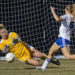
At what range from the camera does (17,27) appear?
12812 millimetres

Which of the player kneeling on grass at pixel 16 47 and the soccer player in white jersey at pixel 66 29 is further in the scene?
the player kneeling on grass at pixel 16 47

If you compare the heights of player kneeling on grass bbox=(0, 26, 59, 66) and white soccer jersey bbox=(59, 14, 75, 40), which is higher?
white soccer jersey bbox=(59, 14, 75, 40)

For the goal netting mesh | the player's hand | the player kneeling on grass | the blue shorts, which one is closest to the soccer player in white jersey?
the blue shorts

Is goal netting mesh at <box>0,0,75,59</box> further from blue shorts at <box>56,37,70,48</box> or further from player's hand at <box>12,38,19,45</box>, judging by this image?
blue shorts at <box>56,37,70,48</box>

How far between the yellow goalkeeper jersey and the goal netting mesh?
392 centimetres

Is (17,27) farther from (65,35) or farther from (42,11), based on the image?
(65,35)

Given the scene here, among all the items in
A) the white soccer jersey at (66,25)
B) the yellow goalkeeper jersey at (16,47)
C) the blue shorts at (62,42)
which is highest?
the white soccer jersey at (66,25)

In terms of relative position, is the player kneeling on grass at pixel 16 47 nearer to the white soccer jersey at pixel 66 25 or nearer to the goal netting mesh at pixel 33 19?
the white soccer jersey at pixel 66 25

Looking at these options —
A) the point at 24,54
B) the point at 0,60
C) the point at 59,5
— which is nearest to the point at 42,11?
the point at 59,5

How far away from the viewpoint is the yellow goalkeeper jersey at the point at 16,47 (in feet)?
27.2

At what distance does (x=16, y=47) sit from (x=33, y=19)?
14.5 ft

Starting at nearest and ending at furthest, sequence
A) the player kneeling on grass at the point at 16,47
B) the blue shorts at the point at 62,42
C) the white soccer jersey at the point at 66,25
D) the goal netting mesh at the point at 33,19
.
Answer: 1. the white soccer jersey at the point at 66,25
2. the blue shorts at the point at 62,42
3. the player kneeling on grass at the point at 16,47
4. the goal netting mesh at the point at 33,19

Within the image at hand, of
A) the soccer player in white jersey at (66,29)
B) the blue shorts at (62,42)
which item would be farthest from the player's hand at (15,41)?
the blue shorts at (62,42)

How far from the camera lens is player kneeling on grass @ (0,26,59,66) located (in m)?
8.28
